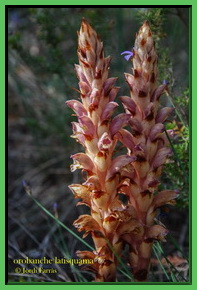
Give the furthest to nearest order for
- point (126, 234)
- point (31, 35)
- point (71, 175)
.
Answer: point (31, 35)
point (71, 175)
point (126, 234)

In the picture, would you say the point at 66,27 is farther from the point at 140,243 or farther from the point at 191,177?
the point at 140,243

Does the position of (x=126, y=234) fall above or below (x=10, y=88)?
below

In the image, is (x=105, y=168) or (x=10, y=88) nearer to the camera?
(x=105, y=168)

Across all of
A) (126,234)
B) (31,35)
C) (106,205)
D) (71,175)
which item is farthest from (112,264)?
(31,35)

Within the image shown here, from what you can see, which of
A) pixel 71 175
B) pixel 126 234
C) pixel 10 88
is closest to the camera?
pixel 126 234
